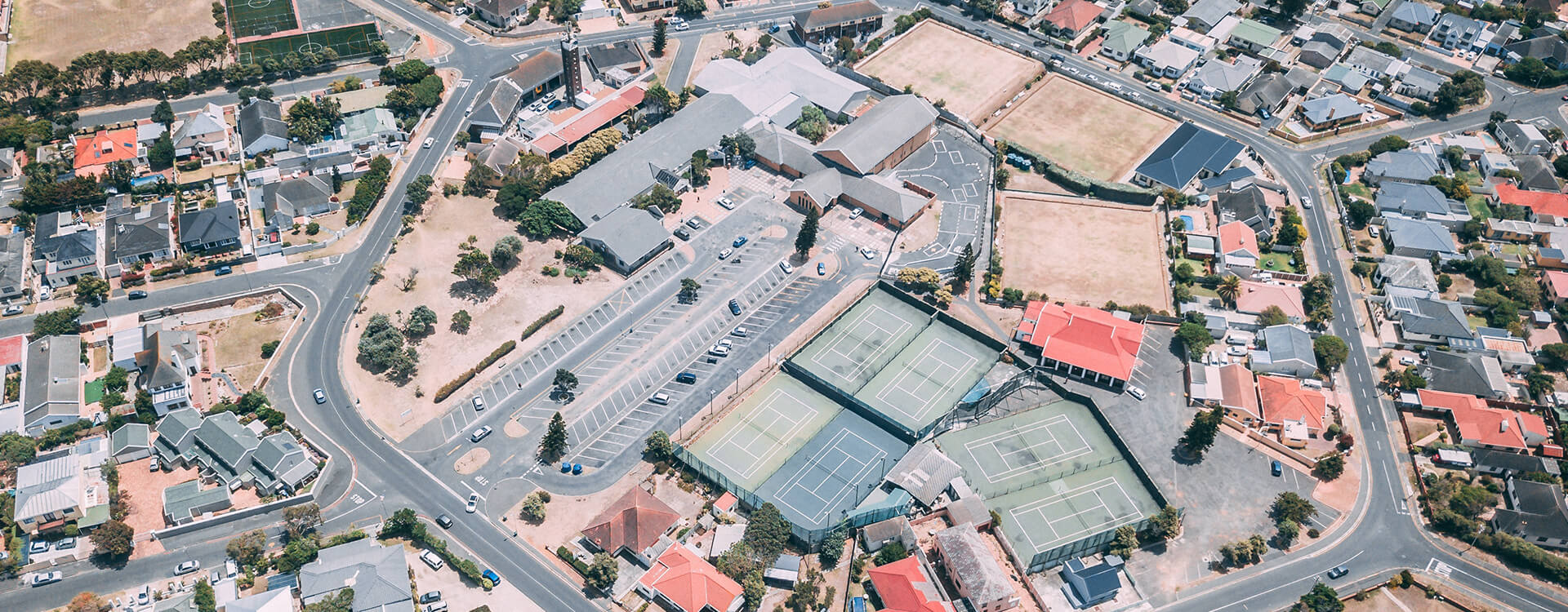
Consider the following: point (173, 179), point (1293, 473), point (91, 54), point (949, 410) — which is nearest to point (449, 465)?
point (949, 410)

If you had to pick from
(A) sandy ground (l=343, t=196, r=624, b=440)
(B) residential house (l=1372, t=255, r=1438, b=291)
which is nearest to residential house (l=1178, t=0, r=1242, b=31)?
(B) residential house (l=1372, t=255, r=1438, b=291)

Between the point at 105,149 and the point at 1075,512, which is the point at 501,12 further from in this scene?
the point at 1075,512

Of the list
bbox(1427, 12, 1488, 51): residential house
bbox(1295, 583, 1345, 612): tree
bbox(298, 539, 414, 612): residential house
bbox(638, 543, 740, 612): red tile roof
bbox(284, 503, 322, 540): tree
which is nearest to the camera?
bbox(298, 539, 414, 612): residential house

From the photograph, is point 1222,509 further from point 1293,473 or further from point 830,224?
point 830,224

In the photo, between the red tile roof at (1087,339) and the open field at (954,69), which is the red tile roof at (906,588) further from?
the open field at (954,69)

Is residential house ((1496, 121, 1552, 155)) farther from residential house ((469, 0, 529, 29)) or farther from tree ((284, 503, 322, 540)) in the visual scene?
tree ((284, 503, 322, 540))

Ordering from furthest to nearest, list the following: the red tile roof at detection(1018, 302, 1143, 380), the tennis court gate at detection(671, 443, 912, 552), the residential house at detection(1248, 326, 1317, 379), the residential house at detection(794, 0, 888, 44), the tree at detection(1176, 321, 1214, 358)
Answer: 1. the residential house at detection(794, 0, 888, 44)
2. the tree at detection(1176, 321, 1214, 358)
3. the residential house at detection(1248, 326, 1317, 379)
4. the red tile roof at detection(1018, 302, 1143, 380)
5. the tennis court gate at detection(671, 443, 912, 552)

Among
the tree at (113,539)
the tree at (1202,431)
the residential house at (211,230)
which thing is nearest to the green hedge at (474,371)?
the tree at (113,539)
